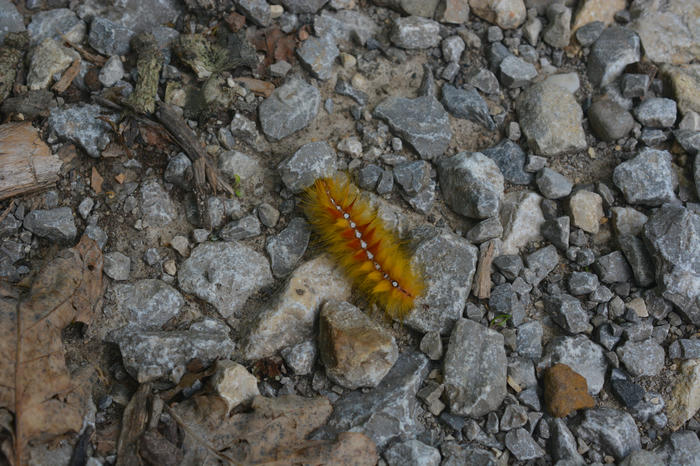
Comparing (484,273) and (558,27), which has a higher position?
(558,27)

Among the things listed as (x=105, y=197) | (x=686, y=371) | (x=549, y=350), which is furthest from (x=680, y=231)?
(x=105, y=197)

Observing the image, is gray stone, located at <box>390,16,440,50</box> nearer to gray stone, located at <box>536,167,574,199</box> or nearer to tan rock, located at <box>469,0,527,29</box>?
tan rock, located at <box>469,0,527,29</box>

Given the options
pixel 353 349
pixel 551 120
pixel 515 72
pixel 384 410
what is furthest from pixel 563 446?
pixel 515 72

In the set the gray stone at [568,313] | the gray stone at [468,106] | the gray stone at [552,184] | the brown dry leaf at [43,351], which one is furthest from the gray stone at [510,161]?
the brown dry leaf at [43,351]

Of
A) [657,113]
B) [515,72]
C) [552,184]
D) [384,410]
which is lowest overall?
[384,410]

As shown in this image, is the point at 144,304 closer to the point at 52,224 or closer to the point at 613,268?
the point at 52,224

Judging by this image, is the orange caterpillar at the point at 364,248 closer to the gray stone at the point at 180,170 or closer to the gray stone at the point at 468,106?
the gray stone at the point at 180,170
